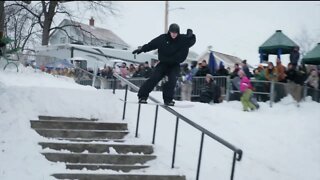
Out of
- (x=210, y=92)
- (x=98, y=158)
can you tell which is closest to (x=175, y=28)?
(x=98, y=158)

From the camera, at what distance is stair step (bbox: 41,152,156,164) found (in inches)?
318

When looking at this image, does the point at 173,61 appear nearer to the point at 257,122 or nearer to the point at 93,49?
the point at 257,122

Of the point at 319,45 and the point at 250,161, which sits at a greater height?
the point at 319,45

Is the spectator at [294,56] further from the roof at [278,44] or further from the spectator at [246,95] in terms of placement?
the spectator at [246,95]

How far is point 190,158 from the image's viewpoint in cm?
916

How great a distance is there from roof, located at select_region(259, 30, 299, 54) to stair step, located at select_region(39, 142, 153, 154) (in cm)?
904

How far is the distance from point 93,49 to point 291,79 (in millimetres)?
12727

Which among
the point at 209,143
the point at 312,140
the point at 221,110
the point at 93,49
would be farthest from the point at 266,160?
the point at 93,49

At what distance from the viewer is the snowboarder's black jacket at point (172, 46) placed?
29.6 feet

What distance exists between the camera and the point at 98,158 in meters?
8.27

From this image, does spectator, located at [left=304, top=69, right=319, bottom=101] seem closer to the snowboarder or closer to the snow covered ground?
the snow covered ground

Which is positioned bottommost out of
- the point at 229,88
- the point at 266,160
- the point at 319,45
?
the point at 266,160

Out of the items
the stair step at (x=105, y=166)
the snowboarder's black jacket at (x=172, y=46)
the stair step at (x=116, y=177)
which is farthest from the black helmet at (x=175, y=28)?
the stair step at (x=116, y=177)

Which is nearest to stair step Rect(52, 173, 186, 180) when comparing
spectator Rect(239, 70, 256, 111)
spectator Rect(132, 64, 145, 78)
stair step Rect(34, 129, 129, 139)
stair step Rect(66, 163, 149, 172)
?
stair step Rect(66, 163, 149, 172)
